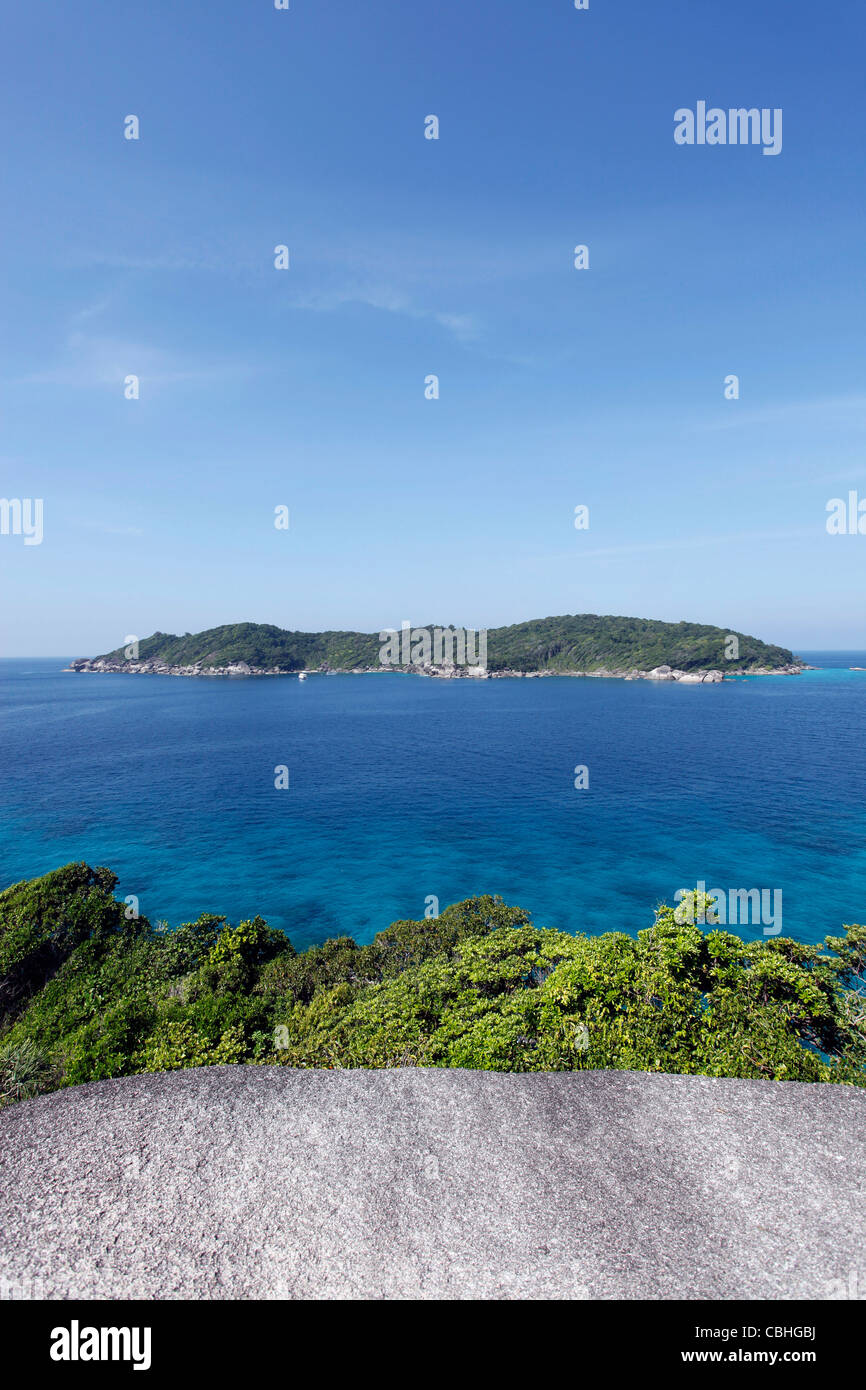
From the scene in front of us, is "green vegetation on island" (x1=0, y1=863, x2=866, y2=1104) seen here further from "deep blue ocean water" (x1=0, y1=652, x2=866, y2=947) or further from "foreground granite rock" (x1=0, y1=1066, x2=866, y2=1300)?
"deep blue ocean water" (x1=0, y1=652, x2=866, y2=947)

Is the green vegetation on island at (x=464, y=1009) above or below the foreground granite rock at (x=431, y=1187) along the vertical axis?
below

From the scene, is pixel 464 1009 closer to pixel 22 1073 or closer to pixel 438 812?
pixel 22 1073

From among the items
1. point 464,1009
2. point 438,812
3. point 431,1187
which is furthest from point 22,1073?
point 438,812

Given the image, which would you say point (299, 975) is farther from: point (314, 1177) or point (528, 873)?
point (528, 873)

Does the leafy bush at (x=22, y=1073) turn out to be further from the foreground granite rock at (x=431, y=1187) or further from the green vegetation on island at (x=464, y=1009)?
the foreground granite rock at (x=431, y=1187)

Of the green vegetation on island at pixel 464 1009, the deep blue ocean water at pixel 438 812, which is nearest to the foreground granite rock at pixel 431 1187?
the green vegetation on island at pixel 464 1009

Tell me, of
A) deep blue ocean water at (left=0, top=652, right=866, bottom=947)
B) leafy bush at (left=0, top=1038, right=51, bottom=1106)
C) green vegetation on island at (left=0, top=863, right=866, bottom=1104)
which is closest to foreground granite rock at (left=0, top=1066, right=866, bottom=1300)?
green vegetation on island at (left=0, top=863, right=866, bottom=1104)

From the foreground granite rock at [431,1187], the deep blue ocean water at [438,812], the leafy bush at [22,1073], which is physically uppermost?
the foreground granite rock at [431,1187]
